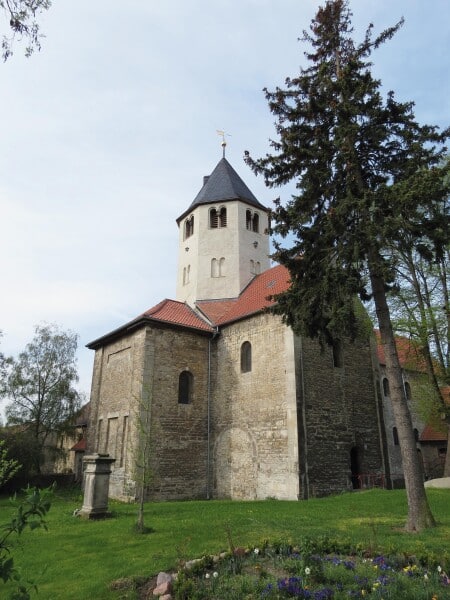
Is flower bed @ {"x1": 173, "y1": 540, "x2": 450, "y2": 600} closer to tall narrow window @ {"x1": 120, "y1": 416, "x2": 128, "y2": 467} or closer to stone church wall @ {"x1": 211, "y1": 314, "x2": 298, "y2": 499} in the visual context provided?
stone church wall @ {"x1": 211, "y1": 314, "x2": 298, "y2": 499}

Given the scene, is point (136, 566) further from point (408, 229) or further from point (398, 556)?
point (408, 229)

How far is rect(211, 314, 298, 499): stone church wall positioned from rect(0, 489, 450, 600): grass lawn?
3014mm

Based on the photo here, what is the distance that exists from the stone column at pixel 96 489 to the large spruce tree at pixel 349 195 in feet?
19.1

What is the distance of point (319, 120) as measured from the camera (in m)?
10.4

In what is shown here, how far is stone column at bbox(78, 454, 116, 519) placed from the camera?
10375mm

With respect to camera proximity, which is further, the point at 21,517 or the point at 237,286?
the point at 237,286

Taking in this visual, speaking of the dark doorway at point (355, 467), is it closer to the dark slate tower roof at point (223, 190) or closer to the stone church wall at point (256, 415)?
the stone church wall at point (256, 415)

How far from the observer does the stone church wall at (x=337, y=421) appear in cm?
1468

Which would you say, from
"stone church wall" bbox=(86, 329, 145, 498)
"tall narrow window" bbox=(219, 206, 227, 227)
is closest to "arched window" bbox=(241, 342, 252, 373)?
"stone church wall" bbox=(86, 329, 145, 498)

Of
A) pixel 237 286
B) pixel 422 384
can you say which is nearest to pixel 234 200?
pixel 237 286

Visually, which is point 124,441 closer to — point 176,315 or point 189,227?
point 176,315

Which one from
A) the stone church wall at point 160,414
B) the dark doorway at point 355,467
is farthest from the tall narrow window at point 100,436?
the dark doorway at point 355,467

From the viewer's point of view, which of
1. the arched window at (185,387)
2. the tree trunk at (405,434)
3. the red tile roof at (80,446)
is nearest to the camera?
the tree trunk at (405,434)

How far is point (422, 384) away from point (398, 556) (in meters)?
15.2
